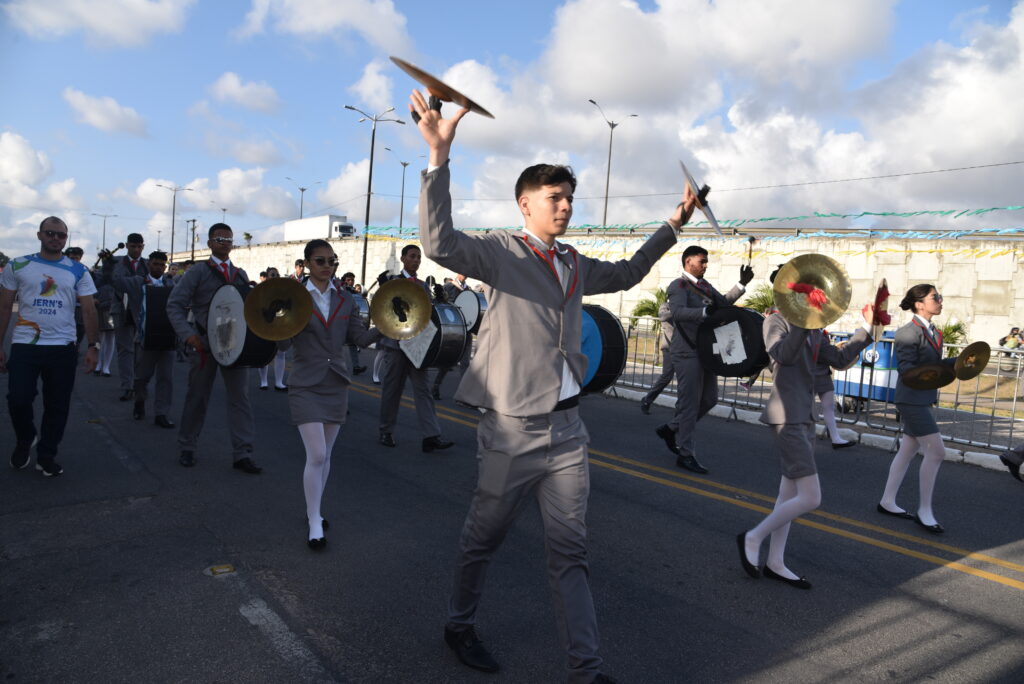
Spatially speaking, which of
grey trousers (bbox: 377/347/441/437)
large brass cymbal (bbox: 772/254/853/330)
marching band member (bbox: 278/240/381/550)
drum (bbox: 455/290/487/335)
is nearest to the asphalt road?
marching band member (bbox: 278/240/381/550)

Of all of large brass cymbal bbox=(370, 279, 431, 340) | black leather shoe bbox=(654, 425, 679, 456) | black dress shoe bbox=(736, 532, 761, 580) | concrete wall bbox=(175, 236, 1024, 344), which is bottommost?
black dress shoe bbox=(736, 532, 761, 580)

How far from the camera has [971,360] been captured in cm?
610

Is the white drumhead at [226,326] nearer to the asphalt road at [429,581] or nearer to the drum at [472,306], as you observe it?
the asphalt road at [429,581]

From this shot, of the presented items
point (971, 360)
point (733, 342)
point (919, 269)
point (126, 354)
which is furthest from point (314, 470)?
point (919, 269)

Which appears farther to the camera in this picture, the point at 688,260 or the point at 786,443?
the point at 688,260

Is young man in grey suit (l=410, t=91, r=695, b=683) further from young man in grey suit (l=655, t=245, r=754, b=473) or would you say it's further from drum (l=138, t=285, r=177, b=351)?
drum (l=138, t=285, r=177, b=351)

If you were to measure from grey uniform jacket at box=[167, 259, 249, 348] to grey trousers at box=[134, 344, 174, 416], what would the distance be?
6.41ft

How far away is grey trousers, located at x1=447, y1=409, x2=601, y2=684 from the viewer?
9.75ft

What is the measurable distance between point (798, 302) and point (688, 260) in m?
2.84

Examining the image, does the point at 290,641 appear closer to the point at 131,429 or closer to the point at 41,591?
the point at 41,591

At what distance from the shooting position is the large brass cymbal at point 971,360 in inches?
234

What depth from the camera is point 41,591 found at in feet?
12.9

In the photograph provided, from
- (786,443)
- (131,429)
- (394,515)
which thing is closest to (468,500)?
(394,515)

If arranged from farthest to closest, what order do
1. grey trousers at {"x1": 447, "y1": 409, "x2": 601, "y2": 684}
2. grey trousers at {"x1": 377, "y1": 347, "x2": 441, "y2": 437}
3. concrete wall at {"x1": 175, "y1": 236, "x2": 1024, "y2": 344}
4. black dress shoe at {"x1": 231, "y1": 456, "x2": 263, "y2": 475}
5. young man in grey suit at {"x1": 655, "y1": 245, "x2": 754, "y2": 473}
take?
concrete wall at {"x1": 175, "y1": 236, "x2": 1024, "y2": 344}
grey trousers at {"x1": 377, "y1": 347, "x2": 441, "y2": 437}
young man in grey suit at {"x1": 655, "y1": 245, "x2": 754, "y2": 473}
black dress shoe at {"x1": 231, "y1": 456, "x2": 263, "y2": 475}
grey trousers at {"x1": 447, "y1": 409, "x2": 601, "y2": 684}
